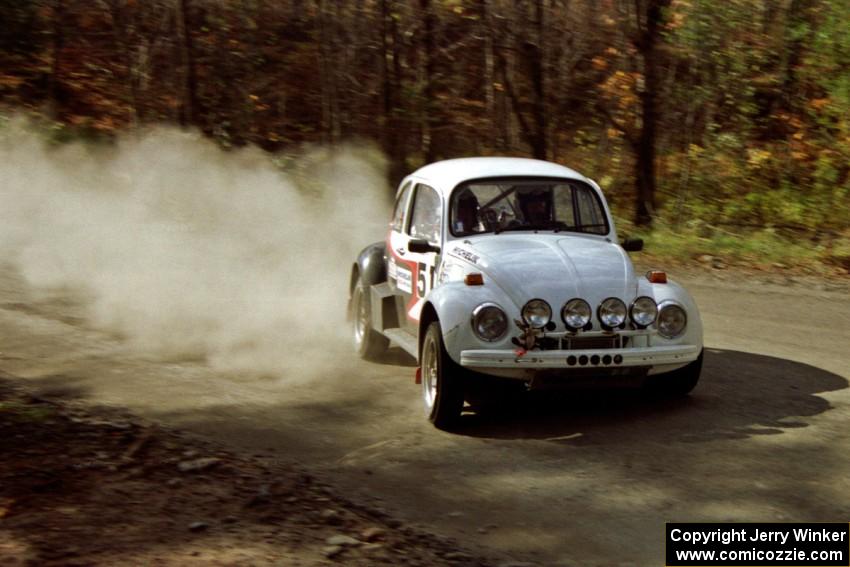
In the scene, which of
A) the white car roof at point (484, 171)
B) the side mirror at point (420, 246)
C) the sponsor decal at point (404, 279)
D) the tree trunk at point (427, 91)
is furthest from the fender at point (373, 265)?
the tree trunk at point (427, 91)

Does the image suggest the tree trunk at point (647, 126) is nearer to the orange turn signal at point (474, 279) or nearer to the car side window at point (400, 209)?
the car side window at point (400, 209)

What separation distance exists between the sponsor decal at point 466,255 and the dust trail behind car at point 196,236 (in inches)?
80.4

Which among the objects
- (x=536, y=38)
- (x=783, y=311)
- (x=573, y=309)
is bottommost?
(x=783, y=311)

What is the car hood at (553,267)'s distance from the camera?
7809 millimetres

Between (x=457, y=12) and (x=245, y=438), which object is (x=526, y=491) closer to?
(x=245, y=438)

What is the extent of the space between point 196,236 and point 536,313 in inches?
423

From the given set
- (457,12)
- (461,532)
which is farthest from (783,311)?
(457,12)

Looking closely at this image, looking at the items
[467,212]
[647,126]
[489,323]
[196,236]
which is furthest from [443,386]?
[647,126]

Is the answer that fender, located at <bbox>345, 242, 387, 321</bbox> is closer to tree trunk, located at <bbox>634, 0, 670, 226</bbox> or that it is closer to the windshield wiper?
the windshield wiper

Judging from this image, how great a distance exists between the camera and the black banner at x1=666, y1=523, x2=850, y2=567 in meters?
5.42

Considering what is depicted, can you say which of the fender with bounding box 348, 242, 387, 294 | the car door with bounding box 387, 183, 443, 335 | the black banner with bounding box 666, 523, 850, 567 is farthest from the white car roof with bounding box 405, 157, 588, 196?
the black banner with bounding box 666, 523, 850, 567

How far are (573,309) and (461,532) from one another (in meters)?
2.32

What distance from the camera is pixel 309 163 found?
22.0 meters

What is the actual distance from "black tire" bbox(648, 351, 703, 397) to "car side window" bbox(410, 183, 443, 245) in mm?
2051
